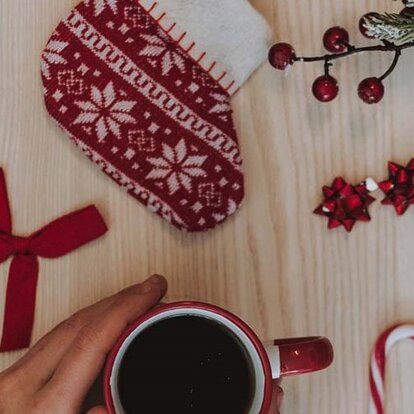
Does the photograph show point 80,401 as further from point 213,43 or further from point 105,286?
point 213,43

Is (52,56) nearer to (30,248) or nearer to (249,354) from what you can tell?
(30,248)

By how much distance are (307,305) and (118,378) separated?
0.24 meters

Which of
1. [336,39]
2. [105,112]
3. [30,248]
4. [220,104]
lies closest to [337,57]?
[336,39]

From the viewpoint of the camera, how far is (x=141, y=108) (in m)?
0.74

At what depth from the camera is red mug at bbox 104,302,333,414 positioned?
1.82 ft

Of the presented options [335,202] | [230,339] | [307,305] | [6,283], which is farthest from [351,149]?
[6,283]

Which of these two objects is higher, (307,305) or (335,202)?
(335,202)

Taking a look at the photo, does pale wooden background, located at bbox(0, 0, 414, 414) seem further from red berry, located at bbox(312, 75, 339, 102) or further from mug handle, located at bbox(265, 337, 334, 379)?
mug handle, located at bbox(265, 337, 334, 379)

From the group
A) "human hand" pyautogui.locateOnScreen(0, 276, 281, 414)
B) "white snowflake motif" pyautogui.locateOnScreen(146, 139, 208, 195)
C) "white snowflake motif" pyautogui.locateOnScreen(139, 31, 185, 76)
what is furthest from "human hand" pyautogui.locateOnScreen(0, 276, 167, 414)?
"white snowflake motif" pyautogui.locateOnScreen(139, 31, 185, 76)

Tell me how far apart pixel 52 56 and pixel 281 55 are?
9.3 inches

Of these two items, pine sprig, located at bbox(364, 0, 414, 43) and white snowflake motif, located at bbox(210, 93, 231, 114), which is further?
white snowflake motif, located at bbox(210, 93, 231, 114)

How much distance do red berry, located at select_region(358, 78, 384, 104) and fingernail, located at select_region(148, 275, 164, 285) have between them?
0.87 feet

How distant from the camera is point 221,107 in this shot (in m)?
0.74

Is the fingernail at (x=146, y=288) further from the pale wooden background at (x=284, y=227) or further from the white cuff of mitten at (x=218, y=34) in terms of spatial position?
the white cuff of mitten at (x=218, y=34)
